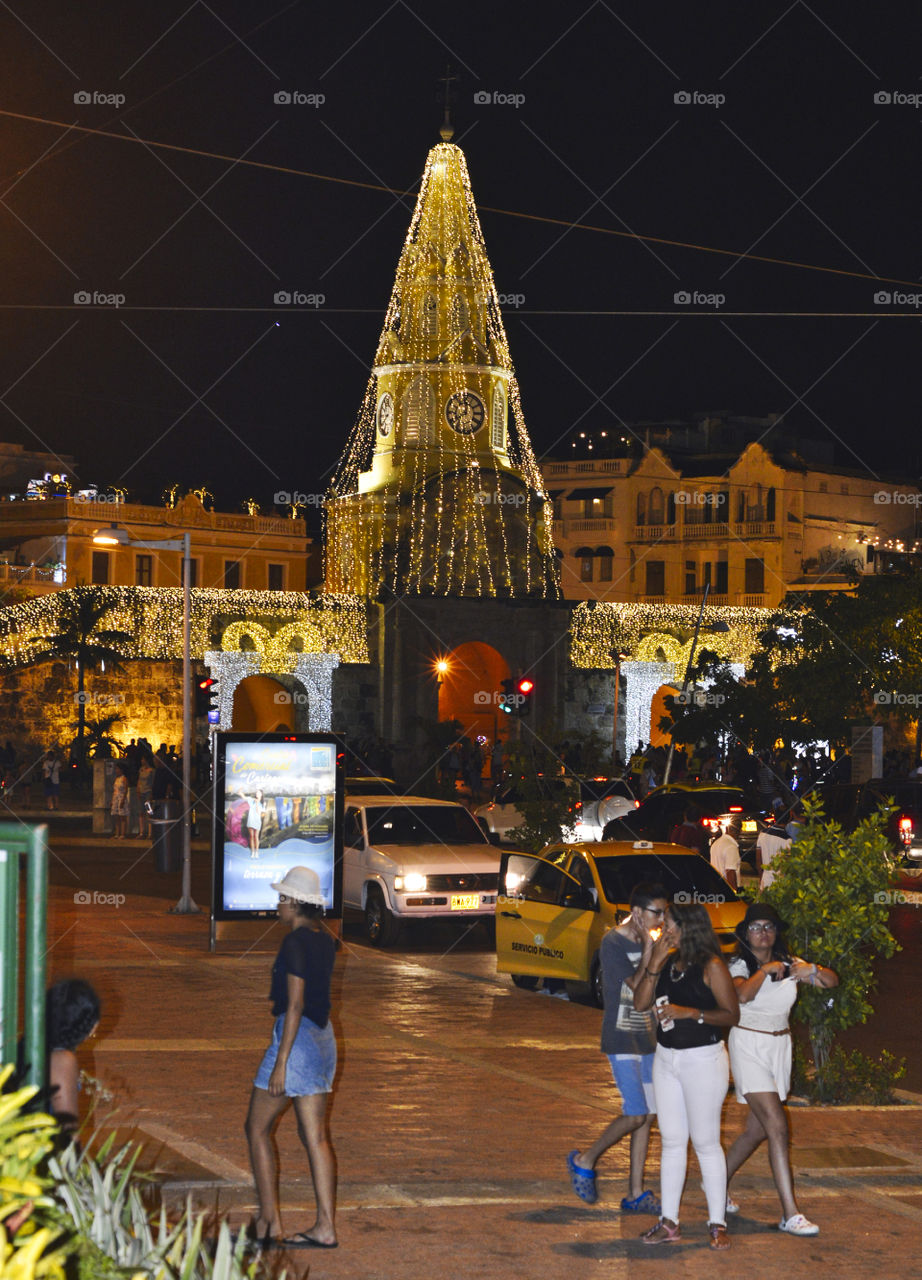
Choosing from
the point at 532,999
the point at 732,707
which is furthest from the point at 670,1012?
the point at 732,707

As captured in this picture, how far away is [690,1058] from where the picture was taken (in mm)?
8305

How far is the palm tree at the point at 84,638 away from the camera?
46.9 m

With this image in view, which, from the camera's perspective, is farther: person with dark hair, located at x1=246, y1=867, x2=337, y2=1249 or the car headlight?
the car headlight

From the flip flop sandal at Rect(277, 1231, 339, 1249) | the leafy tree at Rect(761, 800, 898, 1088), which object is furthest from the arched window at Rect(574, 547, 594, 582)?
the flip flop sandal at Rect(277, 1231, 339, 1249)

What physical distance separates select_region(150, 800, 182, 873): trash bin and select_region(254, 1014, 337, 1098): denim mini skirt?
14.8 meters

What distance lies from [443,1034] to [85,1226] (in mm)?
9331

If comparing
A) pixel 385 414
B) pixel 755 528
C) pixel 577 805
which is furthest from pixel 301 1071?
pixel 755 528

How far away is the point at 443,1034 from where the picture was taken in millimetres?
13734

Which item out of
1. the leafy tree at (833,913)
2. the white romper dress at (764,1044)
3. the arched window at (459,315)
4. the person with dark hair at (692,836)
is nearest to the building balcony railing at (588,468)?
the arched window at (459,315)

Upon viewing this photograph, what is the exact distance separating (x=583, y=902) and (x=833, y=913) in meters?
4.37

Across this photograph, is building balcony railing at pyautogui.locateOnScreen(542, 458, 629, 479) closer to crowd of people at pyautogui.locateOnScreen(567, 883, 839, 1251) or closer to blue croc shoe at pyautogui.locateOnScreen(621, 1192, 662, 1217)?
crowd of people at pyautogui.locateOnScreen(567, 883, 839, 1251)

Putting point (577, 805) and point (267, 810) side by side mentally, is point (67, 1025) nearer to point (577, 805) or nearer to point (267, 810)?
point (267, 810)

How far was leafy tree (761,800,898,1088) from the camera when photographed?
37.9ft

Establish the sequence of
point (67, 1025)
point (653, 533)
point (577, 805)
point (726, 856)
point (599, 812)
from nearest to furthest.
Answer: point (67, 1025), point (726, 856), point (577, 805), point (599, 812), point (653, 533)
